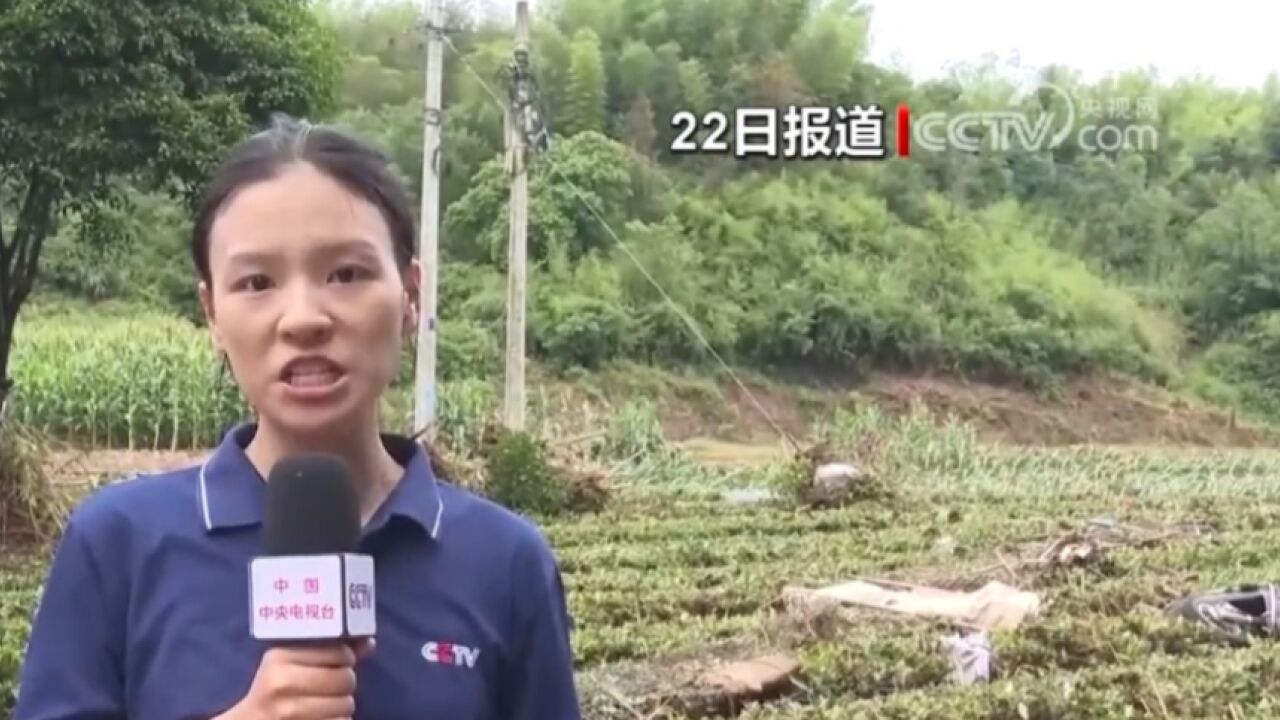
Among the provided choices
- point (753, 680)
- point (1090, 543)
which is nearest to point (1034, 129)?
point (1090, 543)

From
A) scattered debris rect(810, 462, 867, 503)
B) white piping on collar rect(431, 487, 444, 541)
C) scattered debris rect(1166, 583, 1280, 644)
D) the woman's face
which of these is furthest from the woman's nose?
scattered debris rect(810, 462, 867, 503)

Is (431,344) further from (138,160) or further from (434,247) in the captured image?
(138,160)

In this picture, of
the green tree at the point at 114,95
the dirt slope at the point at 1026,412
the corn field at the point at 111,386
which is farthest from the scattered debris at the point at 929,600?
the green tree at the point at 114,95

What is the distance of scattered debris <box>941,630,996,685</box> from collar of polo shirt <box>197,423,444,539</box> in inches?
109

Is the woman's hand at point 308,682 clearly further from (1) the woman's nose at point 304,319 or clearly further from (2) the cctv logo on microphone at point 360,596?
(1) the woman's nose at point 304,319

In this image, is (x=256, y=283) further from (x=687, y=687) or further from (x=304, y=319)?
(x=687, y=687)

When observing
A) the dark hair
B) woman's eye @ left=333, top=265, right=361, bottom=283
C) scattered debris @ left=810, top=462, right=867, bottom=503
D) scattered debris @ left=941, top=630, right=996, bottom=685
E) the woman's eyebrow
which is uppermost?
the dark hair

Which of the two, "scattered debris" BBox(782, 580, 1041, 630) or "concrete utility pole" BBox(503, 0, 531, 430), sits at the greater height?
"concrete utility pole" BBox(503, 0, 531, 430)

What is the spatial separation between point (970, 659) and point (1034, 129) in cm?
191

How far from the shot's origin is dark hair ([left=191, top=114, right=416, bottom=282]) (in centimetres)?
100

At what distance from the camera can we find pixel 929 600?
472cm

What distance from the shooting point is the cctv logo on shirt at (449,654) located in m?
0.95

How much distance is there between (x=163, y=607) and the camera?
94 cm

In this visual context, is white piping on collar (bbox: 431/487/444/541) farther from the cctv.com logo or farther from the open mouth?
the cctv.com logo
